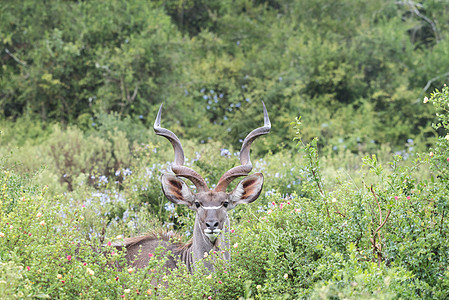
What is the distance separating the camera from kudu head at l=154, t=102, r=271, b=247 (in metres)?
5.18

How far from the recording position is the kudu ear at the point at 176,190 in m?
5.36

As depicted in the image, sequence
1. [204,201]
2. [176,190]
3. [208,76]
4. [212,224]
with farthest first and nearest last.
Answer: [208,76], [176,190], [204,201], [212,224]

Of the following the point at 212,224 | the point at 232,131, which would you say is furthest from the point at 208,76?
the point at 212,224

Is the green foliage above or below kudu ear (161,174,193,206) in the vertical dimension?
below

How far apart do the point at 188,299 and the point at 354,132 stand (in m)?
10.8

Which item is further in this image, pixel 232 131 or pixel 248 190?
pixel 232 131

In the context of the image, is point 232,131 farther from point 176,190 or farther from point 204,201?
point 204,201

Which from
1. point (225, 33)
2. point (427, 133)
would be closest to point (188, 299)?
point (427, 133)

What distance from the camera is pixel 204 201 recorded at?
5.25 meters

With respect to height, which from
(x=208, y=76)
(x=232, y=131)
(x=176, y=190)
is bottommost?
(x=232, y=131)

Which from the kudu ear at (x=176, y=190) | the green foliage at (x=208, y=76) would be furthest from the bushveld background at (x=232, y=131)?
the kudu ear at (x=176, y=190)

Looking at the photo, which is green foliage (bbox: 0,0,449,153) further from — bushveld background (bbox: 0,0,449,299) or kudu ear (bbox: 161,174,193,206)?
kudu ear (bbox: 161,174,193,206)

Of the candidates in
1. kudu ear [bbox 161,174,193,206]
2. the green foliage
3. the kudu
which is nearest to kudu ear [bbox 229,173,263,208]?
the kudu

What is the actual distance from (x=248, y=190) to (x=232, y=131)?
8886mm
